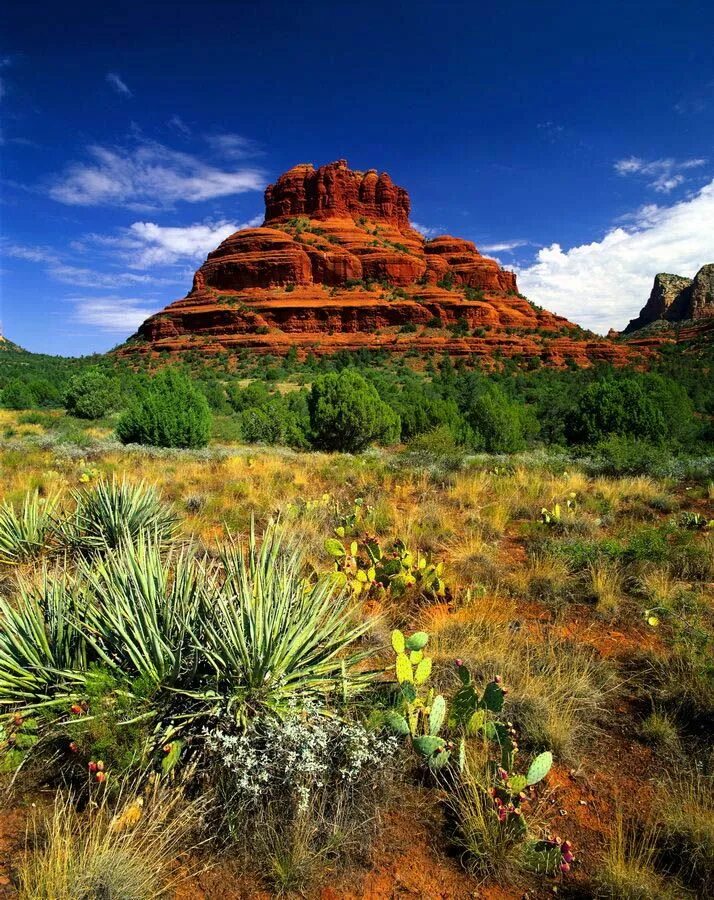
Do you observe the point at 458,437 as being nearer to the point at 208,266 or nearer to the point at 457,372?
the point at 457,372

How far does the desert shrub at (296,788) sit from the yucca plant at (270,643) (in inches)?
5.7

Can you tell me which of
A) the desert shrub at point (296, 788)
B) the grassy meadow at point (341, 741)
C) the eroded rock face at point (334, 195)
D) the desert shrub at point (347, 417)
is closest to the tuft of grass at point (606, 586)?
the grassy meadow at point (341, 741)

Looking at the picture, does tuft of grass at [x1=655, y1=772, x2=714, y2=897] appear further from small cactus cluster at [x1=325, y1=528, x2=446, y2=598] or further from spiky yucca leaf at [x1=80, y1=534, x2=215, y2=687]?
spiky yucca leaf at [x1=80, y1=534, x2=215, y2=687]

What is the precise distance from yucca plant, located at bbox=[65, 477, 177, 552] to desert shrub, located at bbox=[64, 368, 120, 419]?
70.8 feet

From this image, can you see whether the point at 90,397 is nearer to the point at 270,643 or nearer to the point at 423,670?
the point at 270,643

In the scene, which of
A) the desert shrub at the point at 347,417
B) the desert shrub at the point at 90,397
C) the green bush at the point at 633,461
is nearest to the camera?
the green bush at the point at 633,461

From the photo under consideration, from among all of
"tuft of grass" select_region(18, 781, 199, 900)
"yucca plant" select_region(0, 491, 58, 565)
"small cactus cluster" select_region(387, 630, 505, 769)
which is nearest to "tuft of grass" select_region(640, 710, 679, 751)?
"small cactus cluster" select_region(387, 630, 505, 769)

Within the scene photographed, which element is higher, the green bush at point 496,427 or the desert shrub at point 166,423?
the desert shrub at point 166,423

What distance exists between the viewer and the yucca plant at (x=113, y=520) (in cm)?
461

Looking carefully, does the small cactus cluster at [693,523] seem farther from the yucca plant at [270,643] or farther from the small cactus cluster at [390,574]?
the yucca plant at [270,643]

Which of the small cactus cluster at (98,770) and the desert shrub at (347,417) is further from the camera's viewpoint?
the desert shrub at (347,417)

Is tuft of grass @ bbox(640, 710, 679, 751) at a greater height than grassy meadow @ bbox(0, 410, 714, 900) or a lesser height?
lesser

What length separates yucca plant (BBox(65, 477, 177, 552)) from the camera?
4613 mm

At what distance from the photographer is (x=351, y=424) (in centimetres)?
1570
